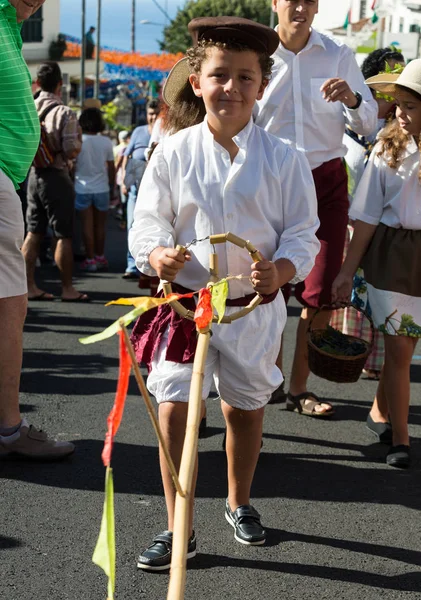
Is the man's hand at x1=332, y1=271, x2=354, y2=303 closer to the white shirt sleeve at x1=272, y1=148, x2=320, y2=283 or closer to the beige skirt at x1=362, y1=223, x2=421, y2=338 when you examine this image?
the beige skirt at x1=362, y1=223, x2=421, y2=338

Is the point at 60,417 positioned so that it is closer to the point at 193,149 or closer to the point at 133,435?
the point at 133,435

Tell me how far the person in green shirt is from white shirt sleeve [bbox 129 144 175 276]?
3.20ft

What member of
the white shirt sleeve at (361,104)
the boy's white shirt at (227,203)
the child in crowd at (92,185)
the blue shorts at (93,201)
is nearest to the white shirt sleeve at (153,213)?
the boy's white shirt at (227,203)

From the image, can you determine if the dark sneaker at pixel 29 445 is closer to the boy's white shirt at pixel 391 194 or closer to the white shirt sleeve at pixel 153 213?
the white shirt sleeve at pixel 153 213

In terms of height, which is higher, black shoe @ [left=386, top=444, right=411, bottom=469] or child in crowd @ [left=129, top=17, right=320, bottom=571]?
child in crowd @ [left=129, top=17, right=320, bottom=571]

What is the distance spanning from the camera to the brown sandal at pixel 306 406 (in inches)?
211

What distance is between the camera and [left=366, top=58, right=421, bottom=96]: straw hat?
4301 mm

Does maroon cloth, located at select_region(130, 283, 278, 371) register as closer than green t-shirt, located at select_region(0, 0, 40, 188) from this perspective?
Yes

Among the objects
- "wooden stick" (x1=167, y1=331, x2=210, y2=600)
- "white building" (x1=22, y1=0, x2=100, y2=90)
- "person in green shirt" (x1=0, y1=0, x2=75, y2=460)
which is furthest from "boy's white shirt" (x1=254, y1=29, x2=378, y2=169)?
"white building" (x1=22, y1=0, x2=100, y2=90)

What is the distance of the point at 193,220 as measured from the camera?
3334 millimetres

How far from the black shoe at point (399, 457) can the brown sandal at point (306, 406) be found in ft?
2.38

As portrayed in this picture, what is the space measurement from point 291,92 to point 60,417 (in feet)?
6.96

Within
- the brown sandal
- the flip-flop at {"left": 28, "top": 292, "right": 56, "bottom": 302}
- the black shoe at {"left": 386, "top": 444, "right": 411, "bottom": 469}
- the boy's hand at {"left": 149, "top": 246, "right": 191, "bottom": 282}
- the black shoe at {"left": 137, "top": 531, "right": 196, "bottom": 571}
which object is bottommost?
the flip-flop at {"left": 28, "top": 292, "right": 56, "bottom": 302}

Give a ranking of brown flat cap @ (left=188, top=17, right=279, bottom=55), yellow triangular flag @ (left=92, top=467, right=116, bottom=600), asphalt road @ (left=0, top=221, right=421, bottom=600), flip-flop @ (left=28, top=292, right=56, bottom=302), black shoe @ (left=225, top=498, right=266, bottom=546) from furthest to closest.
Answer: flip-flop @ (left=28, top=292, right=56, bottom=302)
black shoe @ (left=225, top=498, right=266, bottom=546)
asphalt road @ (left=0, top=221, right=421, bottom=600)
brown flat cap @ (left=188, top=17, right=279, bottom=55)
yellow triangular flag @ (left=92, top=467, right=116, bottom=600)
